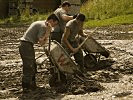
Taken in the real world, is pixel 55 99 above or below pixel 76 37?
below

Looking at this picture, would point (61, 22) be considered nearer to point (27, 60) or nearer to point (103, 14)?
point (27, 60)

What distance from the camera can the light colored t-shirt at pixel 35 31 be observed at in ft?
28.7

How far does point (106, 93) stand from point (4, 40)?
1131 centimetres

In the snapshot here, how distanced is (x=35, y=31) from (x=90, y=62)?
3.20 m

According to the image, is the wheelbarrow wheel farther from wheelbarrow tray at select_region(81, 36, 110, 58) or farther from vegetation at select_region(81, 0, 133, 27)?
vegetation at select_region(81, 0, 133, 27)

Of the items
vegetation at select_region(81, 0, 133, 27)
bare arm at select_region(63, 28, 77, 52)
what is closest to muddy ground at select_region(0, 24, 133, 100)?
bare arm at select_region(63, 28, 77, 52)

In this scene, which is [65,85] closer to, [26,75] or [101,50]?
[26,75]

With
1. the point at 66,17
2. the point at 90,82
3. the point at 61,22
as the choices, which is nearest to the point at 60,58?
the point at 90,82

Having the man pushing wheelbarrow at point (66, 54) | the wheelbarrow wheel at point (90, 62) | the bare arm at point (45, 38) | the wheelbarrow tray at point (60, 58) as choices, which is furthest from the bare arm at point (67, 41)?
the wheelbarrow wheel at point (90, 62)

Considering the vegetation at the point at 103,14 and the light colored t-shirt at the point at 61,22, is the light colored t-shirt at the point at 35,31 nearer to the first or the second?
the light colored t-shirt at the point at 61,22

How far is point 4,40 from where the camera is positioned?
19.1 m

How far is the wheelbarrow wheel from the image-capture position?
11497mm

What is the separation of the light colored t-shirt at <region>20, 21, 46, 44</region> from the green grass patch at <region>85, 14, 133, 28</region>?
16526 millimetres

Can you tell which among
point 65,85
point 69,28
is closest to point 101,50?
point 69,28
